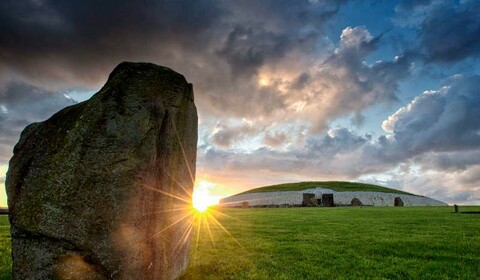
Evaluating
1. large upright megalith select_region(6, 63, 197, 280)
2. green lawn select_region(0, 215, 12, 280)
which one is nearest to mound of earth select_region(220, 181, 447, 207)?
green lawn select_region(0, 215, 12, 280)

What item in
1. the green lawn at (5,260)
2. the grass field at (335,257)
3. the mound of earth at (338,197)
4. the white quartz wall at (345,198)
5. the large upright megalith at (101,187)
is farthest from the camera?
the white quartz wall at (345,198)

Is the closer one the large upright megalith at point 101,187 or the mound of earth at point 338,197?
the large upright megalith at point 101,187

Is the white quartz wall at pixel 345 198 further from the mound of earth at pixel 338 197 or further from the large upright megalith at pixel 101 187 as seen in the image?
the large upright megalith at pixel 101 187

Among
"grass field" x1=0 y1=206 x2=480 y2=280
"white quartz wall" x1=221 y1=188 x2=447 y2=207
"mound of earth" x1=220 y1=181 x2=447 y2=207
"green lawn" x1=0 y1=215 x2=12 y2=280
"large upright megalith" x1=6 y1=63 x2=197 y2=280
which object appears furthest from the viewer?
"white quartz wall" x1=221 y1=188 x2=447 y2=207

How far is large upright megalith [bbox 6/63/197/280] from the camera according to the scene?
602cm

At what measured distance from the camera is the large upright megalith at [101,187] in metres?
6.02

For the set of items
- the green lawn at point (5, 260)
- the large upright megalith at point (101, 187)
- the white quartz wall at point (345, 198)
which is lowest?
the green lawn at point (5, 260)

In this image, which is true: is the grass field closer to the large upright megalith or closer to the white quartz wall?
the large upright megalith

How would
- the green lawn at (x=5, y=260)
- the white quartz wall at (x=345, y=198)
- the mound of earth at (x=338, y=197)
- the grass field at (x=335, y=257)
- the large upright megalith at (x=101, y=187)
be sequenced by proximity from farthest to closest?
the white quartz wall at (x=345, y=198)
the mound of earth at (x=338, y=197)
the grass field at (x=335, y=257)
the green lawn at (x=5, y=260)
the large upright megalith at (x=101, y=187)

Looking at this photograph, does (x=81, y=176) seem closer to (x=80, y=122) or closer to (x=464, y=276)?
(x=80, y=122)

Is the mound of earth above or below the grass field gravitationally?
above

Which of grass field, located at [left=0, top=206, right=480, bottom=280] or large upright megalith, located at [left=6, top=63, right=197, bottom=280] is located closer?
large upright megalith, located at [left=6, top=63, right=197, bottom=280]

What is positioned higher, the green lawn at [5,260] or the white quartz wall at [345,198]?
the white quartz wall at [345,198]

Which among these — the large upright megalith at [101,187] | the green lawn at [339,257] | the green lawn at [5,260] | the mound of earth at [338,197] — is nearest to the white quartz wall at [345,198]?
the mound of earth at [338,197]
